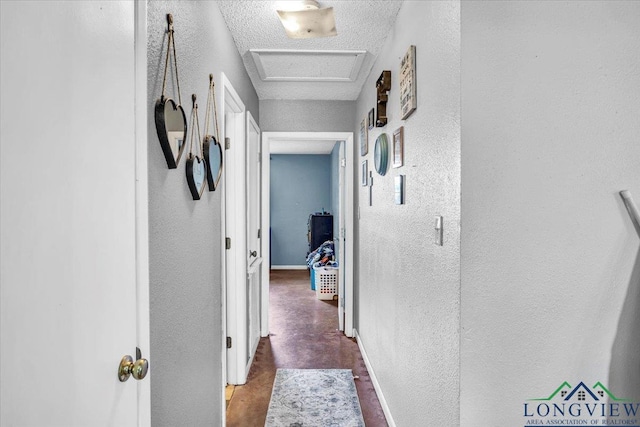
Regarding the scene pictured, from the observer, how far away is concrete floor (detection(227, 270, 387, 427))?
97.6 inches

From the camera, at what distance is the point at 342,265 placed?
4020 millimetres

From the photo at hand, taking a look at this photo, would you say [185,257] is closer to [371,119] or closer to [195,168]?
[195,168]

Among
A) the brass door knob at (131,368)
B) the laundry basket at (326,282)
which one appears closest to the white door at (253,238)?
the laundry basket at (326,282)

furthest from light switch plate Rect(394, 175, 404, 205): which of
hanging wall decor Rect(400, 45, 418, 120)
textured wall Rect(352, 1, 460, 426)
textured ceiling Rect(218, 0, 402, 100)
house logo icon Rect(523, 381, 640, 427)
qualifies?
house logo icon Rect(523, 381, 640, 427)

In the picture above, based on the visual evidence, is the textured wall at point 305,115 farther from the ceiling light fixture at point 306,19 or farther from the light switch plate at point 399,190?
the light switch plate at point 399,190

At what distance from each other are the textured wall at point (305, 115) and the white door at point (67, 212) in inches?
109

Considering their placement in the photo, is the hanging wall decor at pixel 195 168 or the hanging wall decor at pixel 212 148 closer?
the hanging wall decor at pixel 195 168

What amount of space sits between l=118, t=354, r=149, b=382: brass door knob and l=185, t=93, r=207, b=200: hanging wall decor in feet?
2.53

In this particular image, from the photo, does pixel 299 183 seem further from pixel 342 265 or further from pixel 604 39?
pixel 604 39

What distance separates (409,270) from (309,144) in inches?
185

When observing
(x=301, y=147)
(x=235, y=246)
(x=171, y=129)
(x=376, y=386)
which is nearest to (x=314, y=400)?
(x=376, y=386)

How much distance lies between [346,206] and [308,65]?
4.66 feet

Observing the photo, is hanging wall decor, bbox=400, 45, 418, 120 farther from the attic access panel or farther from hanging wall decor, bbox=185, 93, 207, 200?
hanging wall decor, bbox=185, 93, 207, 200

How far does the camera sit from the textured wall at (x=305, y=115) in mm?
3744
